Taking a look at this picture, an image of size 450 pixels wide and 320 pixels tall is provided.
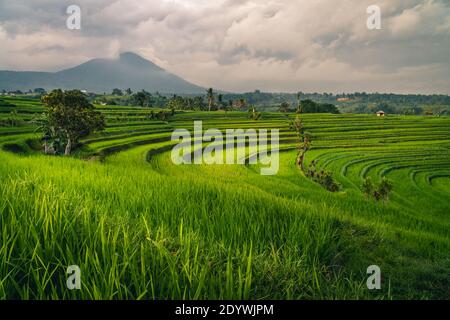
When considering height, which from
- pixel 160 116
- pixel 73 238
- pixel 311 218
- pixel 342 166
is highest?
pixel 160 116

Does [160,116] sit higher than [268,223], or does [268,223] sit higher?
[160,116]

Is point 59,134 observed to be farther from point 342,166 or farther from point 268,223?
point 342,166

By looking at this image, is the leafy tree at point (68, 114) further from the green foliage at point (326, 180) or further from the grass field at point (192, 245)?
the green foliage at point (326, 180)

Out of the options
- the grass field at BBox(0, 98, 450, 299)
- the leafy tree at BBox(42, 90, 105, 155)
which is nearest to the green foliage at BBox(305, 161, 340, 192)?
the grass field at BBox(0, 98, 450, 299)

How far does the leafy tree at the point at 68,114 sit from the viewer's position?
65.1 feet

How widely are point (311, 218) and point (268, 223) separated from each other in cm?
69

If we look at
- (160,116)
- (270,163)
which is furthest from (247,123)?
(270,163)

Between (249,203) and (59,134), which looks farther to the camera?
(59,134)

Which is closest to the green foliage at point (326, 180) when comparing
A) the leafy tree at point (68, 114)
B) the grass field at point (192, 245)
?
the grass field at point (192, 245)

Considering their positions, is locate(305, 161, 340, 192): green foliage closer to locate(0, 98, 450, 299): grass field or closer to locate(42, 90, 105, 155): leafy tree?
locate(0, 98, 450, 299): grass field

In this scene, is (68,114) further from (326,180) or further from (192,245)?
(192,245)


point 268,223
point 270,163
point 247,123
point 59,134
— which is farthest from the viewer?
point 247,123

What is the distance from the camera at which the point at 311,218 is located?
4090 mm

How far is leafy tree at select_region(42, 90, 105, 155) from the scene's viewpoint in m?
19.8
